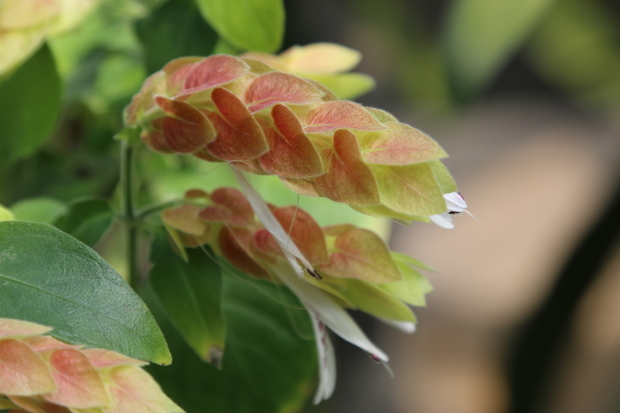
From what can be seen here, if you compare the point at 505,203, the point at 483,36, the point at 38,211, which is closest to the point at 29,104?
the point at 38,211

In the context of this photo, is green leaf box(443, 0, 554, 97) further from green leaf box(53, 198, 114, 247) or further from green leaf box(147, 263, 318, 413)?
green leaf box(53, 198, 114, 247)

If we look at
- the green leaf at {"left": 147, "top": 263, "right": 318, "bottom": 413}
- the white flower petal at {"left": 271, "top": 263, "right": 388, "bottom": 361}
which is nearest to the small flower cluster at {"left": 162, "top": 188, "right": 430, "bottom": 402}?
the white flower petal at {"left": 271, "top": 263, "right": 388, "bottom": 361}

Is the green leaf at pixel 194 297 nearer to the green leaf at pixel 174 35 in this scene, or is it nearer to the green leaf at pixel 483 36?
the green leaf at pixel 174 35

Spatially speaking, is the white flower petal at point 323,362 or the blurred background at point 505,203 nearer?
the white flower petal at point 323,362

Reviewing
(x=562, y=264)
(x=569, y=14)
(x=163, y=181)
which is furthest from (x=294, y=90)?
(x=569, y=14)

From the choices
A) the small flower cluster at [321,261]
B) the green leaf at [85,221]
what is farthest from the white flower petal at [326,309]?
the green leaf at [85,221]

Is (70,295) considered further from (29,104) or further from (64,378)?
(29,104)

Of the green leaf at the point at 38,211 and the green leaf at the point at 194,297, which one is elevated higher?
the green leaf at the point at 194,297
